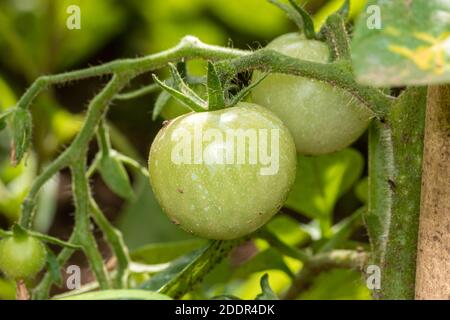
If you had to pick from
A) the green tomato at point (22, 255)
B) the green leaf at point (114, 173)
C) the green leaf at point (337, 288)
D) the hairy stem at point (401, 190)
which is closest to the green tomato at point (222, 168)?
the hairy stem at point (401, 190)

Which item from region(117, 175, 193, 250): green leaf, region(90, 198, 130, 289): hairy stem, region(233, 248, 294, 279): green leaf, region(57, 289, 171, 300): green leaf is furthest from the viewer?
region(117, 175, 193, 250): green leaf

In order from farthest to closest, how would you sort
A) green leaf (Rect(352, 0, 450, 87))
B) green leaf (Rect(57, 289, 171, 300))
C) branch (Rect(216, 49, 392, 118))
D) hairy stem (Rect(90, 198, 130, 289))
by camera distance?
1. hairy stem (Rect(90, 198, 130, 289))
2. branch (Rect(216, 49, 392, 118))
3. green leaf (Rect(57, 289, 171, 300))
4. green leaf (Rect(352, 0, 450, 87))

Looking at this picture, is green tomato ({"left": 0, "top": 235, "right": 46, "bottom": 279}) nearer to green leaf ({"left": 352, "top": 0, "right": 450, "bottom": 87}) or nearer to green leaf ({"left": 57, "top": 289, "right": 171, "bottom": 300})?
green leaf ({"left": 57, "top": 289, "right": 171, "bottom": 300})

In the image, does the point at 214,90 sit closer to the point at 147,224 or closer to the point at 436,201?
the point at 436,201

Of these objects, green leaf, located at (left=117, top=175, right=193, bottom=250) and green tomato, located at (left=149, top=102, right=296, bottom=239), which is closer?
green tomato, located at (left=149, top=102, right=296, bottom=239)

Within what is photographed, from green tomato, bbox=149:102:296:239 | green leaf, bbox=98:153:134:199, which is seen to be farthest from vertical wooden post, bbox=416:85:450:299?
green leaf, bbox=98:153:134:199

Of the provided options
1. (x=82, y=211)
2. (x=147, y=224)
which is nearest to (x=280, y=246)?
(x=82, y=211)

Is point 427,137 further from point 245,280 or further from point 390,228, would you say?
point 245,280

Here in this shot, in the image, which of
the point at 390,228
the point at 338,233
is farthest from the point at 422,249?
the point at 338,233
